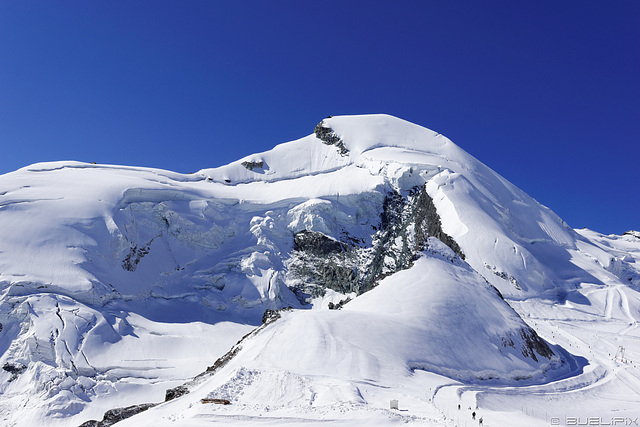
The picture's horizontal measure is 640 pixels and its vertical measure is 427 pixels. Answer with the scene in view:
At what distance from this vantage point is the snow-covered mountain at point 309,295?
81.0 feet

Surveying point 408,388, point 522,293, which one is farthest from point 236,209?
point 408,388

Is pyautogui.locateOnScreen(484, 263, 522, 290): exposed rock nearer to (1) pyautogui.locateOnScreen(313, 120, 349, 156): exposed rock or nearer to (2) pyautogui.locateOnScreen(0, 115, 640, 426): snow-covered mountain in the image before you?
(2) pyautogui.locateOnScreen(0, 115, 640, 426): snow-covered mountain

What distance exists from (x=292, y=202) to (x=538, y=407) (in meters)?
48.8

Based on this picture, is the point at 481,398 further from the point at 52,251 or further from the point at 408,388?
the point at 52,251

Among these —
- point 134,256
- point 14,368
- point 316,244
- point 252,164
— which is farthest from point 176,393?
point 252,164

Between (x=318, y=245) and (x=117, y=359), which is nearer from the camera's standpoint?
(x=117, y=359)

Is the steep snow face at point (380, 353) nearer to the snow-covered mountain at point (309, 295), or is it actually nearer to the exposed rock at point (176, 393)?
the snow-covered mountain at point (309, 295)

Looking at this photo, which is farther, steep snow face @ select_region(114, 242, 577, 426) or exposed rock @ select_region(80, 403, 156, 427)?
exposed rock @ select_region(80, 403, 156, 427)

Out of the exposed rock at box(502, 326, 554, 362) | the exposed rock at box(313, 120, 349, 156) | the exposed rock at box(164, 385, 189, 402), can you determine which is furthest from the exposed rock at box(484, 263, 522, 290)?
the exposed rock at box(164, 385, 189, 402)

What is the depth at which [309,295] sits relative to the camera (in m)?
59.6

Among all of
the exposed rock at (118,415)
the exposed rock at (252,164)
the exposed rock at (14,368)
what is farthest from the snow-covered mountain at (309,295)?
the exposed rock at (118,415)

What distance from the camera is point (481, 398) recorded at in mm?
24438

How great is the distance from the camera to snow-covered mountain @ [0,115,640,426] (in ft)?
81.0

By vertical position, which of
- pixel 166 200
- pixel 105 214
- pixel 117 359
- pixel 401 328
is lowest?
pixel 117 359
